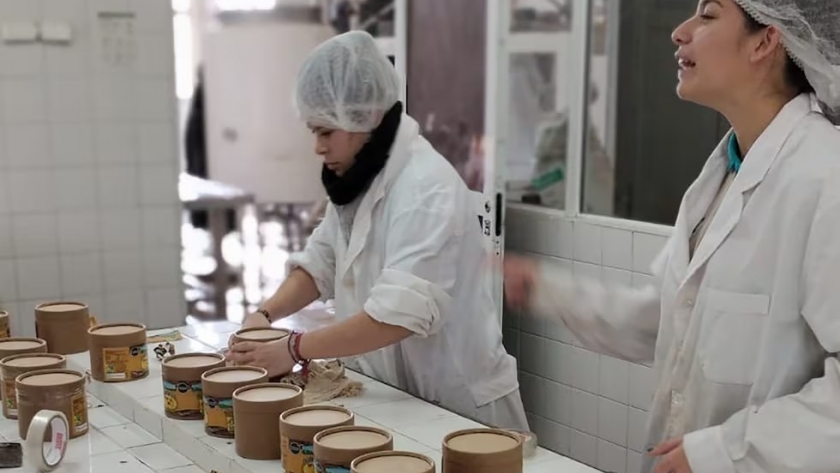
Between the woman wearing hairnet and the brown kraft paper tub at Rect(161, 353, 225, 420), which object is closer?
the woman wearing hairnet

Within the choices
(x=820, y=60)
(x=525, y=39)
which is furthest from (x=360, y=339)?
(x=525, y=39)

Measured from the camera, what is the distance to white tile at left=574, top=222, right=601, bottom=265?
124 inches

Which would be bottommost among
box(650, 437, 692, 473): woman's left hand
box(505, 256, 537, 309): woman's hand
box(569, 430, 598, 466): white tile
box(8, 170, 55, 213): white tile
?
box(569, 430, 598, 466): white tile

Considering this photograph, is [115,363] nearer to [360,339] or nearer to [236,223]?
[360,339]

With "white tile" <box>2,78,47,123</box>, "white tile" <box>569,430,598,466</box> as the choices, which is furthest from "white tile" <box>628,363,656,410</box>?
"white tile" <box>2,78,47,123</box>

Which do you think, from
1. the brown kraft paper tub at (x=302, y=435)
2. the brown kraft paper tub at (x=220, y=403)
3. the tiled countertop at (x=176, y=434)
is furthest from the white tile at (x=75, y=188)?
the brown kraft paper tub at (x=302, y=435)

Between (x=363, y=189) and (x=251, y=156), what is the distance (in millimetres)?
4317

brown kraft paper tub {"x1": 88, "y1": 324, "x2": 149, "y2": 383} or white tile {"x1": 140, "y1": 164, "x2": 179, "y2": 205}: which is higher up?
white tile {"x1": 140, "y1": 164, "x2": 179, "y2": 205}

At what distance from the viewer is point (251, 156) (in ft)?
20.8

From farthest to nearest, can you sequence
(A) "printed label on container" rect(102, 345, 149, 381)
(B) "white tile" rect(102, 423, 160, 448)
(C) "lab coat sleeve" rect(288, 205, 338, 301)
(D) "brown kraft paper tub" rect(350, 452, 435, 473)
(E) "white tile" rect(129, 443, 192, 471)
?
(C) "lab coat sleeve" rect(288, 205, 338, 301)
(A) "printed label on container" rect(102, 345, 149, 381)
(B) "white tile" rect(102, 423, 160, 448)
(E) "white tile" rect(129, 443, 192, 471)
(D) "brown kraft paper tub" rect(350, 452, 435, 473)

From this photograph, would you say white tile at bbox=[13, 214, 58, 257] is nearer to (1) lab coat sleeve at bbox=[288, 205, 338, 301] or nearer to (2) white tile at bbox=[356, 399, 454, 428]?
(1) lab coat sleeve at bbox=[288, 205, 338, 301]

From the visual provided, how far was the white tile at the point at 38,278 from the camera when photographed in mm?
3207

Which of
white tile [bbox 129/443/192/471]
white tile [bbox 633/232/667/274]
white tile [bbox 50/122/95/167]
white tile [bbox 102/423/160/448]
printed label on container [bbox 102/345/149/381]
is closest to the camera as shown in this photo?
white tile [bbox 129/443/192/471]

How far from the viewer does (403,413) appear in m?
1.80
